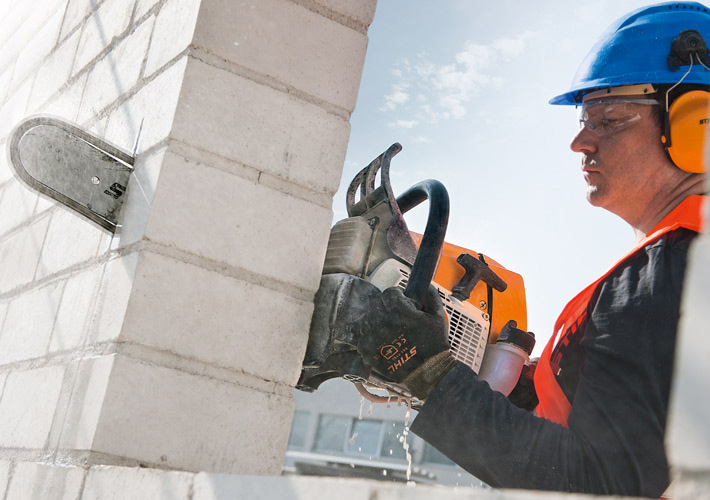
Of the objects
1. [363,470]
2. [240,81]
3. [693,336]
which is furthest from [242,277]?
[363,470]

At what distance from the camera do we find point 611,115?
7.83ft

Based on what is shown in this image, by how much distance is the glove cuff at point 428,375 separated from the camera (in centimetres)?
198

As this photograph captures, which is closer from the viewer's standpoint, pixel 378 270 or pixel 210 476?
pixel 210 476

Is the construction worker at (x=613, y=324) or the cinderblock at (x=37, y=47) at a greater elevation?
the cinderblock at (x=37, y=47)

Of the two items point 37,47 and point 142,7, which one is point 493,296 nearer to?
point 142,7

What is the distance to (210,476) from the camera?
1.33 meters

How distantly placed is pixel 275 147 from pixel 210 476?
38.7 inches

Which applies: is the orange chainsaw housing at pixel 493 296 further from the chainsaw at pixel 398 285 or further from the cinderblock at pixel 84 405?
the cinderblock at pixel 84 405

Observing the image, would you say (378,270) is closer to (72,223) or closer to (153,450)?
(153,450)

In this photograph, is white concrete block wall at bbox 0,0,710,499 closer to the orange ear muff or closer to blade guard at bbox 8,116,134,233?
blade guard at bbox 8,116,134,233

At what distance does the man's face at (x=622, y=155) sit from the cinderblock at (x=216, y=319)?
1.09m

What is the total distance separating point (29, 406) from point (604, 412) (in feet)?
5.28

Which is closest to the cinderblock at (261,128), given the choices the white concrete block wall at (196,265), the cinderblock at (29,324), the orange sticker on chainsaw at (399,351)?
the white concrete block wall at (196,265)

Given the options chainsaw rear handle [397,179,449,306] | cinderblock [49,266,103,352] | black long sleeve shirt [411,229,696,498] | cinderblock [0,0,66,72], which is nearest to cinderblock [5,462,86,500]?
cinderblock [49,266,103,352]
